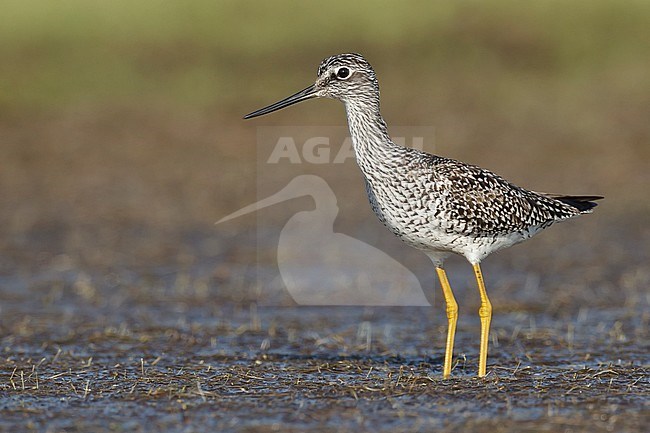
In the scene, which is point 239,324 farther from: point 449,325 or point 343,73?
point 343,73

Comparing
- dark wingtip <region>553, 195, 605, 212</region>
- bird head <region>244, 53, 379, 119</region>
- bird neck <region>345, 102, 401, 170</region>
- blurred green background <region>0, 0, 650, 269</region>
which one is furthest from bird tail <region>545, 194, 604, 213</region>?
blurred green background <region>0, 0, 650, 269</region>

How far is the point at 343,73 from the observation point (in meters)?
8.98

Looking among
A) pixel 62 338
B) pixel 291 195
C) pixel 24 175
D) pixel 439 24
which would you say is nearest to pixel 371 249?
pixel 291 195

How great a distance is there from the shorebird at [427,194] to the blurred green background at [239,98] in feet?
19.7

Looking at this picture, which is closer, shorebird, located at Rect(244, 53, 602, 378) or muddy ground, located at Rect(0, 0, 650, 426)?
muddy ground, located at Rect(0, 0, 650, 426)

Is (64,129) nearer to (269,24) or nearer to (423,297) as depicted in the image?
(269,24)

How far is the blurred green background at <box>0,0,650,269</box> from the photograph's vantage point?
651 inches

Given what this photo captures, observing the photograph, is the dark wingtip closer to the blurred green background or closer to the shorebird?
the shorebird

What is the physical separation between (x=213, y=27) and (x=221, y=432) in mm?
17565

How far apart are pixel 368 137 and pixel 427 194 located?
71 centimetres

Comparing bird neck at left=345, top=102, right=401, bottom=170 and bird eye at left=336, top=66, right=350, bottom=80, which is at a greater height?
bird eye at left=336, top=66, right=350, bottom=80

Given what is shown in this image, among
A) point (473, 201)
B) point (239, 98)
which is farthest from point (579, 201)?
point (239, 98)

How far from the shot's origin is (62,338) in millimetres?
10461

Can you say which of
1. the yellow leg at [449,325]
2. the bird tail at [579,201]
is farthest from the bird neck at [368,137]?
the bird tail at [579,201]
